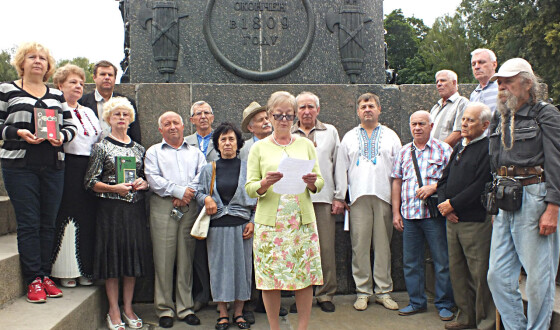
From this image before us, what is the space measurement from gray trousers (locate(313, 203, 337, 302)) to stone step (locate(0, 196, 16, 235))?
9.67 feet

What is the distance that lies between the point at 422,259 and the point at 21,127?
356cm

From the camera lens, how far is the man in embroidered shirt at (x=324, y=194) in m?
4.95

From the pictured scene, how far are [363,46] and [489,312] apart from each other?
3.58m

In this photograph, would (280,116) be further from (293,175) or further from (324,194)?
(324,194)

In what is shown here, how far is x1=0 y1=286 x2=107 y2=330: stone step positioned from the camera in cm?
333

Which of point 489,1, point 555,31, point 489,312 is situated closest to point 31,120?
point 489,312

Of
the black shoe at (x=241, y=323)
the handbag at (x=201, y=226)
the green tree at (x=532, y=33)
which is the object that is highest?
the green tree at (x=532, y=33)

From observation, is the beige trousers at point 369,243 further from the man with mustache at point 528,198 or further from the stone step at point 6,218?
the stone step at point 6,218

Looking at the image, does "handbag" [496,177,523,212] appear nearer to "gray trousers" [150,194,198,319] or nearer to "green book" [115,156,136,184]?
"gray trousers" [150,194,198,319]

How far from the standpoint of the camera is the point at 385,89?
5.87 meters

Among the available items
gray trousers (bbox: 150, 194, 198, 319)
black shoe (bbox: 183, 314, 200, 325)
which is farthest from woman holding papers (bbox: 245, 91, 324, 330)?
gray trousers (bbox: 150, 194, 198, 319)

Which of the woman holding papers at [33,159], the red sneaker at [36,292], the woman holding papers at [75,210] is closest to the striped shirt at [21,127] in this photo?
the woman holding papers at [33,159]

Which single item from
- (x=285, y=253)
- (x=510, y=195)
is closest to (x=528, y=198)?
(x=510, y=195)

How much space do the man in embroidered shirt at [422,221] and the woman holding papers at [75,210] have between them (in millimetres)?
2753
